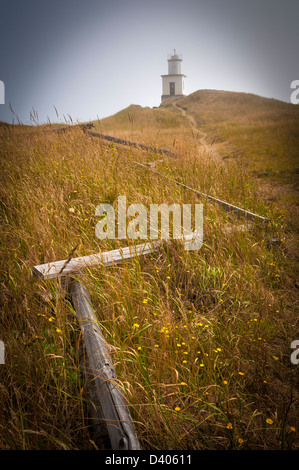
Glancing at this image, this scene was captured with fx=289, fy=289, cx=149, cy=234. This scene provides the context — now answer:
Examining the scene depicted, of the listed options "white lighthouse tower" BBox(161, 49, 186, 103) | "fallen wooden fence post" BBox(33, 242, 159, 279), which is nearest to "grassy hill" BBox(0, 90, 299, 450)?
"fallen wooden fence post" BBox(33, 242, 159, 279)

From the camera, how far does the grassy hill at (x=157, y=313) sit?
1.67 metres

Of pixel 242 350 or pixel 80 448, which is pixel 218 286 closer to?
pixel 242 350

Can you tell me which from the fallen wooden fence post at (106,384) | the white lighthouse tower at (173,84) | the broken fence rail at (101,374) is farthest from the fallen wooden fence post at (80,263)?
the white lighthouse tower at (173,84)

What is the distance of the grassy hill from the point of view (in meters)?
1.67

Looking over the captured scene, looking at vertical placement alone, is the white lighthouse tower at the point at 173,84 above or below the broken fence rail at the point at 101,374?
above

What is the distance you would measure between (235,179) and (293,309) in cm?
355

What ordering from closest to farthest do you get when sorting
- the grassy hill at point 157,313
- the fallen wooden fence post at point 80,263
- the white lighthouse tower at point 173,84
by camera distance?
the grassy hill at point 157,313 < the fallen wooden fence post at point 80,263 < the white lighthouse tower at point 173,84

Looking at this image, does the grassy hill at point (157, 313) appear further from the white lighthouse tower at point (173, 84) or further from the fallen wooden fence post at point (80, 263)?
the white lighthouse tower at point (173, 84)

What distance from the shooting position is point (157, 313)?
2453mm

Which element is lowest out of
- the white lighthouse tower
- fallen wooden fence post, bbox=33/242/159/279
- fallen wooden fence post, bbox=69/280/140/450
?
fallen wooden fence post, bbox=69/280/140/450

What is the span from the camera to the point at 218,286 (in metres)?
2.99

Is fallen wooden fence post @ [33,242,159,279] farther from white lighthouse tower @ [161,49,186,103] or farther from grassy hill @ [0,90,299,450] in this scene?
white lighthouse tower @ [161,49,186,103]

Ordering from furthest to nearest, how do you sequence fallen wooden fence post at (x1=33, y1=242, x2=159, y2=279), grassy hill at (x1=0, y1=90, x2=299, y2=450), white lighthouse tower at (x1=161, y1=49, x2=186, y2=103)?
white lighthouse tower at (x1=161, y1=49, x2=186, y2=103) < fallen wooden fence post at (x1=33, y1=242, x2=159, y2=279) < grassy hill at (x1=0, y1=90, x2=299, y2=450)

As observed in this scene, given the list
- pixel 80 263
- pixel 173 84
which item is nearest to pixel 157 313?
pixel 80 263
